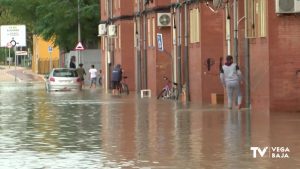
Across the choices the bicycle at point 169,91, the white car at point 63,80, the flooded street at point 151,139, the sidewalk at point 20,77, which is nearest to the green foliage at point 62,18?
the sidewalk at point 20,77

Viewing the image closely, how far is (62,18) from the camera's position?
63.6m

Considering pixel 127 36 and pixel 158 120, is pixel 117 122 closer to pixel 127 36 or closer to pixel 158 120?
pixel 158 120

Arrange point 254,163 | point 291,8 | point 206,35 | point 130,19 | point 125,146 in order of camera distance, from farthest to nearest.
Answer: point 130,19 < point 206,35 < point 291,8 < point 125,146 < point 254,163

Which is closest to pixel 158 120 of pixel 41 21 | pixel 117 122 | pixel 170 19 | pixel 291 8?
pixel 117 122

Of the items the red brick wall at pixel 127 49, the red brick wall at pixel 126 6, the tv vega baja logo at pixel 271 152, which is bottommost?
the tv vega baja logo at pixel 271 152

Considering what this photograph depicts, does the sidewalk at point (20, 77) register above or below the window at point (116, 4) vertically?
below

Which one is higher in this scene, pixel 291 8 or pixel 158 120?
pixel 291 8

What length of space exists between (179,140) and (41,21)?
49.4 meters

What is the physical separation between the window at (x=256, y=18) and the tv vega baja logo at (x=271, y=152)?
11.0 meters

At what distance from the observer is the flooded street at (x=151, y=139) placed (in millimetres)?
14125

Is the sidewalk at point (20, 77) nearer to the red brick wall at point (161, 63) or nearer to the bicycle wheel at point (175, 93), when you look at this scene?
the red brick wall at point (161, 63)

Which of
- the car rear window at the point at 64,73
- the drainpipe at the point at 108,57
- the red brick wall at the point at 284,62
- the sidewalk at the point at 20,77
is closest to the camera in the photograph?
the red brick wall at the point at 284,62

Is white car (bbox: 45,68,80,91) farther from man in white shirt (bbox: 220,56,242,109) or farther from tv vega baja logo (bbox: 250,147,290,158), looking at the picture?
tv vega baja logo (bbox: 250,147,290,158)

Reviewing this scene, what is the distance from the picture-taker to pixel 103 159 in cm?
1449
